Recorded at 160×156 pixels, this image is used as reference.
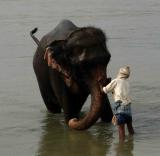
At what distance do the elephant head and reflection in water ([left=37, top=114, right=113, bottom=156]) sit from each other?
179 millimetres

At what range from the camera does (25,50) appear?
15875mm

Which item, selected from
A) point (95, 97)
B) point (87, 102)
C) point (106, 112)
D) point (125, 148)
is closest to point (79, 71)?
point (95, 97)

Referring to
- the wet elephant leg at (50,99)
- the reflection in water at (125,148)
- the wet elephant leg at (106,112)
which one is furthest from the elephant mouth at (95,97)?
the wet elephant leg at (50,99)

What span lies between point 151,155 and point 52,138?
64.0 inches

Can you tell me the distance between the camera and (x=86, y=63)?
9.19 metres

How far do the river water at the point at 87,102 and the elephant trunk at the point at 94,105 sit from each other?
0.80ft

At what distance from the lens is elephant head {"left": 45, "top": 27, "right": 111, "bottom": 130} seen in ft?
29.7

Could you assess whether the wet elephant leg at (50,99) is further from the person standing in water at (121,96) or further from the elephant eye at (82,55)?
the person standing in water at (121,96)

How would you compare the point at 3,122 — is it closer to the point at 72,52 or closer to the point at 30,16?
the point at 72,52

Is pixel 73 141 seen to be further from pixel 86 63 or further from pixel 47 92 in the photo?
pixel 47 92

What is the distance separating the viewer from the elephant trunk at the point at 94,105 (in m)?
8.95

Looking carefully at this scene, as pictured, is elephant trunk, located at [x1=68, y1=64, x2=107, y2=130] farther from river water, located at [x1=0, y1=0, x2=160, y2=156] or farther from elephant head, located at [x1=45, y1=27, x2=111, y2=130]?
river water, located at [x1=0, y1=0, x2=160, y2=156]

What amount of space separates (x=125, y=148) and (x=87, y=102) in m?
2.78

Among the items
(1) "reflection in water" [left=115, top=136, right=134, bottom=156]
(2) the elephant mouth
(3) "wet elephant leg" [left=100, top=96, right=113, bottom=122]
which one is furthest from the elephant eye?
(1) "reflection in water" [left=115, top=136, right=134, bottom=156]
